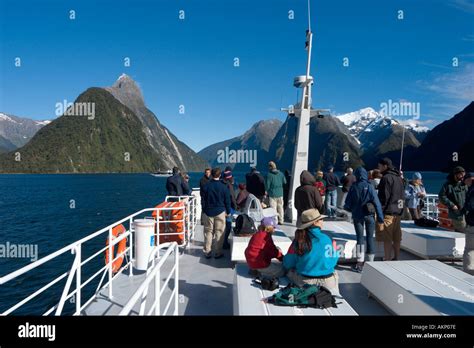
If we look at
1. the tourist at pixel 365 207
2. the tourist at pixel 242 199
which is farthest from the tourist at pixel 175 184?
the tourist at pixel 365 207

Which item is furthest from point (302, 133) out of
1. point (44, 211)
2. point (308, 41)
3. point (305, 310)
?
point (44, 211)

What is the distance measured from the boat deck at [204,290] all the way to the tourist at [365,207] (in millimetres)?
693

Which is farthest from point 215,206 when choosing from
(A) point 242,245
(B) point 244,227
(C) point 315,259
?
(C) point 315,259

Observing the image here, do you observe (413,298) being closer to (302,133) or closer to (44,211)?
(302,133)

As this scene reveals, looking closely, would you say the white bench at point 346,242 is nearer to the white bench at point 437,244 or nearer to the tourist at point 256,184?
the white bench at point 437,244

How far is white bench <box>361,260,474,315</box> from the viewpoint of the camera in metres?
3.76

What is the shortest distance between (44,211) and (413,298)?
49.1 meters

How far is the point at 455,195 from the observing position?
23.1 ft

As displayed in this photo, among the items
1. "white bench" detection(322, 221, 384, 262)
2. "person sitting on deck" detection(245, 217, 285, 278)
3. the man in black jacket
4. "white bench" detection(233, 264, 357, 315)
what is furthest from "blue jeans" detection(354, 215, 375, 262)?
"white bench" detection(233, 264, 357, 315)

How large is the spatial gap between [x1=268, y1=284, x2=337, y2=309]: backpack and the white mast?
7.46 m

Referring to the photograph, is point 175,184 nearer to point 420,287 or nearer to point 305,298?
point 305,298

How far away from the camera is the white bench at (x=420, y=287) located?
3.76m

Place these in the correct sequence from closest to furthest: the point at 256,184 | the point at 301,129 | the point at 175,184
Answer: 1. the point at 256,184
2. the point at 175,184
3. the point at 301,129

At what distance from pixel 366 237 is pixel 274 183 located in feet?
11.9
